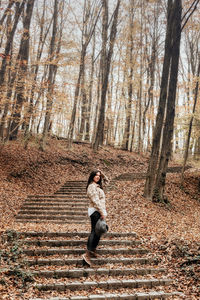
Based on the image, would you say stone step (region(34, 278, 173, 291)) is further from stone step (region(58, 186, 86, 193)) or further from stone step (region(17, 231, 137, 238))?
stone step (region(58, 186, 86, 193))

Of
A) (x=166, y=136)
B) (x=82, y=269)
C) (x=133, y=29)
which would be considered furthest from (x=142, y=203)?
(x=133, y=29)

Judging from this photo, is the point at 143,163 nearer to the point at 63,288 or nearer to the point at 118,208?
the point at 118,208

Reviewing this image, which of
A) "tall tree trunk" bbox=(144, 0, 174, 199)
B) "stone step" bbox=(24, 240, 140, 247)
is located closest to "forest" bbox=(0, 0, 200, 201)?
"tall tree trunk" bbox=(144, 0, 174, 199)

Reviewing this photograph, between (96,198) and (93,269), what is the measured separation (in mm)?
1455

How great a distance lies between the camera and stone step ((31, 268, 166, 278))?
496 centimetres

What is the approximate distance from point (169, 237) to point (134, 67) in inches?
760

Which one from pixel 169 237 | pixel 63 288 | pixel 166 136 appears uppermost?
pixel 166 136

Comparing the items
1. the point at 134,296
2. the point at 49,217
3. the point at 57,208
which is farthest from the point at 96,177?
the point at 57,208

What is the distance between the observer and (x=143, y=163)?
21.1 m

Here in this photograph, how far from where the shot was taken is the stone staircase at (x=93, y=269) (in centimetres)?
456

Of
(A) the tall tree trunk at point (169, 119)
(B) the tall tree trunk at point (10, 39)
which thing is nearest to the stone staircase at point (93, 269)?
(A) the tall tree trunk at point (169, 119)

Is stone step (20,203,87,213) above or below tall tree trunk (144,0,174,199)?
below

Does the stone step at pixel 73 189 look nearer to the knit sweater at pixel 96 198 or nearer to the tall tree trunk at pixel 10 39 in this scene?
the tall tree trunk at pixel 10 39

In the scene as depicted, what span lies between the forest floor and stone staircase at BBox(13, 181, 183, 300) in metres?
0.40
